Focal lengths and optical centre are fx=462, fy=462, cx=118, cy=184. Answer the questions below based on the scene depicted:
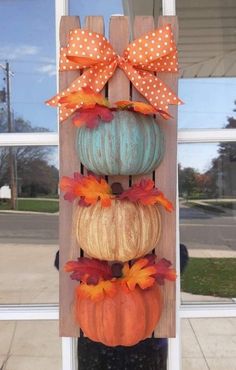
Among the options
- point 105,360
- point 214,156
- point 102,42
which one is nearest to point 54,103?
point 102,42

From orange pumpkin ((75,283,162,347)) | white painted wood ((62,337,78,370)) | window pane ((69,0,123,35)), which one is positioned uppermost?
window pane ((69,0,123,35))

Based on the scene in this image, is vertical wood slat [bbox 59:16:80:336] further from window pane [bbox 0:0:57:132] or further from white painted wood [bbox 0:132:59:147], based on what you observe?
window pane [bbox 0:0:57:132]

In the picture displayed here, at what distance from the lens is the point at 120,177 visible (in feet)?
3.90

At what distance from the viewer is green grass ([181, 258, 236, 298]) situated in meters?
1.62

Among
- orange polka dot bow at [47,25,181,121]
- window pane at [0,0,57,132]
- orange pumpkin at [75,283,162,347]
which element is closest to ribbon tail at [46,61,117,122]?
orange polka dot bow at [47,25,181,121]

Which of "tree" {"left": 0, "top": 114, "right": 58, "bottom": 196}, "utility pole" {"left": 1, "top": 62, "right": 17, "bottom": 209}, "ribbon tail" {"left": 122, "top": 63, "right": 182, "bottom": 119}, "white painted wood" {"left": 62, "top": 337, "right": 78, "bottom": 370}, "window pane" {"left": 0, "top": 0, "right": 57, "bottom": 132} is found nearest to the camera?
"ribbon tail" {"left": 122, "top": 63, "right": 182, "bottom": 119}

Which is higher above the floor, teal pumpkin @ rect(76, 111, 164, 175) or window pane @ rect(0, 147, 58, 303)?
teal pumpkin @ rect(76, 111, 164, 175)

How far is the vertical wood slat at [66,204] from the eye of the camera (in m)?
1.21

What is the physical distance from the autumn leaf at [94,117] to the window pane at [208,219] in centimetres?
59

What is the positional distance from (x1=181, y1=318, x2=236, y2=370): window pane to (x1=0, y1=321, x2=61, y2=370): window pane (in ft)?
1.42

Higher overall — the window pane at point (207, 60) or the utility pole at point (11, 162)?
the window pane at point (207, 60)

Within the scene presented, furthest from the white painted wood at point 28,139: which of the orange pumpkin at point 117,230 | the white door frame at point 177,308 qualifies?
the orange pumpkin at point 117,230

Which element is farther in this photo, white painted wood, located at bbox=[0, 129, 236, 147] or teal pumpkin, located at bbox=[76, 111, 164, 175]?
white painted wood, located at bbox=[0, 129, 236, 147]

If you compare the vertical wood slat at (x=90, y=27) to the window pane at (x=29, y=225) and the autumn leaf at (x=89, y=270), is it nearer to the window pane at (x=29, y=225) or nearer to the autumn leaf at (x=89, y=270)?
the autumn leaf at (x=89, y=270)
